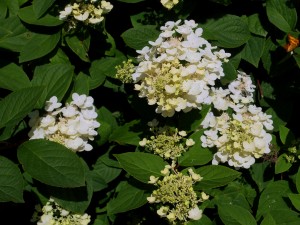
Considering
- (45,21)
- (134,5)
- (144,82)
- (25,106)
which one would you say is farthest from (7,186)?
(134,5)

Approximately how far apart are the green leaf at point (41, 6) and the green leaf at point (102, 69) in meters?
0.42

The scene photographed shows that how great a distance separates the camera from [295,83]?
9.53 feet

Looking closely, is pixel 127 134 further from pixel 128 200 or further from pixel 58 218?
pixel 58 218

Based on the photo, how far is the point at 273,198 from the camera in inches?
98.8

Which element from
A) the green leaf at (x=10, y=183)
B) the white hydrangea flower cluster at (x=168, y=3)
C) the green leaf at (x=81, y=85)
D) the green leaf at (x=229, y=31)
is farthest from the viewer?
the green leaf at (x=229, y=31)

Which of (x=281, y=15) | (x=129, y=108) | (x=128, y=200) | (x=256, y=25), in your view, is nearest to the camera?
(x=128, y=200)

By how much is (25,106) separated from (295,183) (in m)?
1.41

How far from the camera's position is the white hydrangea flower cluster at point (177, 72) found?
2.13m

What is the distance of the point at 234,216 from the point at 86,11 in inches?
48.7

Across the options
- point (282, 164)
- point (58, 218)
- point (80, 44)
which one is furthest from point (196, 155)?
point (80, 44)

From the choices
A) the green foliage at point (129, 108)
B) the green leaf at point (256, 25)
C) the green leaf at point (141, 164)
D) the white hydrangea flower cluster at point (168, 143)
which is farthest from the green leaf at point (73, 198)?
the green leaf at point (256, 25)

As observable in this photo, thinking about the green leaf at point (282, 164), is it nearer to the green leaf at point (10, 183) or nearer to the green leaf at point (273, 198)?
the green leaf at point (273, 198)

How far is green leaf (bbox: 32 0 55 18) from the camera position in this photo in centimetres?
252

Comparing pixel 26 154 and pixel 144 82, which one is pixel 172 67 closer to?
pixel 144 82
